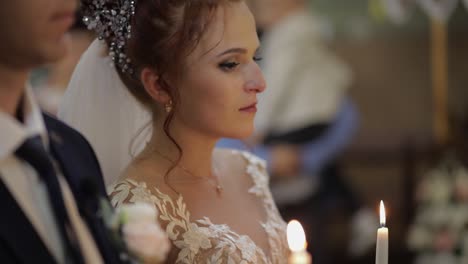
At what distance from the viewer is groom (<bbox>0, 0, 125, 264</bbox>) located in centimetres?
165

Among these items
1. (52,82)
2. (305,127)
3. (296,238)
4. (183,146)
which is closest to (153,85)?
(183,146)

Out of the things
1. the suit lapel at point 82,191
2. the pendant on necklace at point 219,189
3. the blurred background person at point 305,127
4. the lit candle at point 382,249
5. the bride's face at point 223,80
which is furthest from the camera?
the blurred background person at point 305,127

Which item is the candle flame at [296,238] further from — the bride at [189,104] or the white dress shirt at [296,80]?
the white dress shirt at [296,80]

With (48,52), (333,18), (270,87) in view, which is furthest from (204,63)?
(333,18)

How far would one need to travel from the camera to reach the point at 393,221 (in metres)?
7.94

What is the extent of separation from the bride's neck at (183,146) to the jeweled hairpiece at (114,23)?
8.0 inches

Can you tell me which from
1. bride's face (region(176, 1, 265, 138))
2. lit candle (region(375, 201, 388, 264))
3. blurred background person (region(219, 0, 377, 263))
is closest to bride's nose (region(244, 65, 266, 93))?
bride's face (region(176, 1, 265, 138))

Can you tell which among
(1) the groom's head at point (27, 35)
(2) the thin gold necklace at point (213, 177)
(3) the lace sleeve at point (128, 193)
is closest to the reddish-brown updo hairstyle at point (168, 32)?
(2) the thin gold necklace at point (213, 177)

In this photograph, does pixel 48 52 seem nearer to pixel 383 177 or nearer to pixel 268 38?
pixel 268 38

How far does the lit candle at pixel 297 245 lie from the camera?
1.71 meters

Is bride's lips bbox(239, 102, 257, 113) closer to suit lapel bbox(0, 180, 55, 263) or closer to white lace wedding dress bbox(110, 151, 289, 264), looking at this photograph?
white lace wedding dress bbox(110, 151, 289, 264)

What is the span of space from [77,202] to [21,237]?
17 centimetres

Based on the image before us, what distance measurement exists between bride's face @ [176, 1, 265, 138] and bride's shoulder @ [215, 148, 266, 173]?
1.28ft

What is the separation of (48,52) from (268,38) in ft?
19.4
